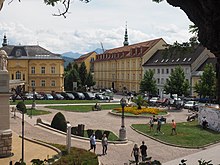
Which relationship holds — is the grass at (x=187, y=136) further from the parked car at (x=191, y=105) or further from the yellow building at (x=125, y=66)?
the yellow building at (x=125, y=66)

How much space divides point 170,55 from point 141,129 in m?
19.0

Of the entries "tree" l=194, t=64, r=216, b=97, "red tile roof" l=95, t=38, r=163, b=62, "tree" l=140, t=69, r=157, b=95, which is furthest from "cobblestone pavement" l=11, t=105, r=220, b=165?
"red tile roof" l=95, t=38, r=163, b=62

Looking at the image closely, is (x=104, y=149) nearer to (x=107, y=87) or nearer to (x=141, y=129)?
(x=141, y=129)

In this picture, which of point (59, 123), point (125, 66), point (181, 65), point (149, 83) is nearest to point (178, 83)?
point (149, 83)

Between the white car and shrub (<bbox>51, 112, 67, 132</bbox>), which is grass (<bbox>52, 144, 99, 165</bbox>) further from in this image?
the white car

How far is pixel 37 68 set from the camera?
6756cm

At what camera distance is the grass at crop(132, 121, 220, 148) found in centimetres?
2302

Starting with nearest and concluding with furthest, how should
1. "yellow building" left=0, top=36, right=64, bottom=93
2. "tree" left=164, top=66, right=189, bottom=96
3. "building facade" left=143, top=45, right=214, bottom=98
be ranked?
1. "tree" left=164, top=66, right=189, bottom=96
2. "building facade" left=143, top=45, right=214, bottom=98
3. "yellow building" left=0, top=36, right=64, bottom=93

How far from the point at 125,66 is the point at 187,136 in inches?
2296

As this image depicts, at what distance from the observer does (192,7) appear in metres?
7.43

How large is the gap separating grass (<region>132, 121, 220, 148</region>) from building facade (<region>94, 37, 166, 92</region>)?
3857 cm

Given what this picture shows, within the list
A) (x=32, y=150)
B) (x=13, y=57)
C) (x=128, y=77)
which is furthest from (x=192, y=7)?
(x=128, y=77)

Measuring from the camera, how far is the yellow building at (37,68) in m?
67.0

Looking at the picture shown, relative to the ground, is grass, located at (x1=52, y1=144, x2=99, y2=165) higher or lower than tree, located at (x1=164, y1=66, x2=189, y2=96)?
lower
